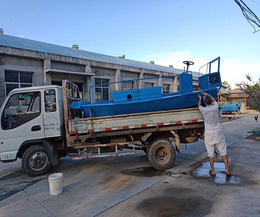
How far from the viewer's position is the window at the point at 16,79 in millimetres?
10172

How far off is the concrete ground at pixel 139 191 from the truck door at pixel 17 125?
922 millimetres

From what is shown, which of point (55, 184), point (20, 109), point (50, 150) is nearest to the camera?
point (55, 184)

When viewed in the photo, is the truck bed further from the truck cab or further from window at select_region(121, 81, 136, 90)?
window at select_region(121, 81, 136, 90)

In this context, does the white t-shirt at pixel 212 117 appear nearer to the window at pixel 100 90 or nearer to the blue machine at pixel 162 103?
the blue machine at pixel 162 103

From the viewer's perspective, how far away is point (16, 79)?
1048 centimetres

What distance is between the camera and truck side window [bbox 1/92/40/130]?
5.28m

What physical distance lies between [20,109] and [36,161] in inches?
57.8

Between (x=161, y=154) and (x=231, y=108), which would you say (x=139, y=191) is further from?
(x=231, y=108)

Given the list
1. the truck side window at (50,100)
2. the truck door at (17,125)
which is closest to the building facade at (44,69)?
the truck side window at (50,100)

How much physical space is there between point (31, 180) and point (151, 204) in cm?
338

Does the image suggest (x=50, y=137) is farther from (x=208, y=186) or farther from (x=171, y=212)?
(x=208, y=186)

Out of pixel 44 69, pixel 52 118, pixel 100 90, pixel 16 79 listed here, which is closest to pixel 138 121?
pixel 52 118

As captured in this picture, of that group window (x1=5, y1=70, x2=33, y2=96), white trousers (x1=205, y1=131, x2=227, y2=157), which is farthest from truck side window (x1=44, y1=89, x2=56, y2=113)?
window (x1=5, y1=70, x2=33, y2=96)

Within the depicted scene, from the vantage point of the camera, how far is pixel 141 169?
18.2 feet
